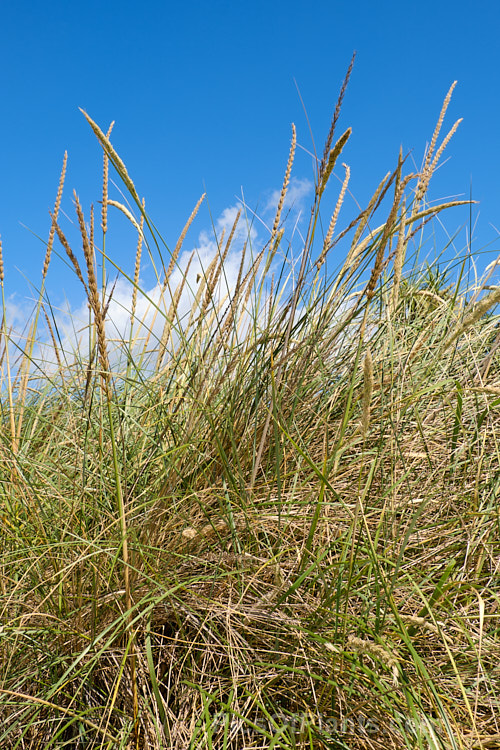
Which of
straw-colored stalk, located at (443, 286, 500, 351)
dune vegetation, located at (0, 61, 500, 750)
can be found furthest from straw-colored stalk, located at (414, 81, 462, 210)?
straw-colored stalk, located at (443, 286, 500, 351)

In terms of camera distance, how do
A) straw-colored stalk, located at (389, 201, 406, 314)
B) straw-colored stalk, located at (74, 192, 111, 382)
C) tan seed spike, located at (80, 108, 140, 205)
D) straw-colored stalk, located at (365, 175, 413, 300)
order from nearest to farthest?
straw-colored stalk, located at (74, 192, 111, 382), tan seed spike, located at (80, 108, 140, 205), straw-colored stalk, located at (365, 175, 413, 300), straw-colored stalk, located at (389, 201, 406, 314)

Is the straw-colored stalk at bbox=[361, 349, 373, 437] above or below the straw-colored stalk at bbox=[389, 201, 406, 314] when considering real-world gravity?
below

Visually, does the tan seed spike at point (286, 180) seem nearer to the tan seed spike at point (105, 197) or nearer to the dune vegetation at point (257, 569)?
the dune vegetation at point (257, 569)

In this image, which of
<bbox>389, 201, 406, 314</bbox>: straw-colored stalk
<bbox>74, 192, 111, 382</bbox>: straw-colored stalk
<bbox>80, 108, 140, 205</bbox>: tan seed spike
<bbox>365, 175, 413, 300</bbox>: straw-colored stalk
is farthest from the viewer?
<bbox>389, 201, 406, 314</bbox>: straw-colored stalk

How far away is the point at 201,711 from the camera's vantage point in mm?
1010

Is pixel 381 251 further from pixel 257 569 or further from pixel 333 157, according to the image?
pixel 257 569

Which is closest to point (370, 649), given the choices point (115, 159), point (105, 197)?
point (115, 159)

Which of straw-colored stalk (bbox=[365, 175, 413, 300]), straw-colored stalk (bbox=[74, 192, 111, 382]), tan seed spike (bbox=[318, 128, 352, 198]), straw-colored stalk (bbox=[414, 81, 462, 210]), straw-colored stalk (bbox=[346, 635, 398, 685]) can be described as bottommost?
straw-colored stalk (bbox=[346, 635, 398, 685])

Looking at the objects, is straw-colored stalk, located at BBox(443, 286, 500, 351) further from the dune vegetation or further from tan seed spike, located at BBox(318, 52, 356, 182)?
tan seed spike, located at BBox(318, 52, 356, 182)

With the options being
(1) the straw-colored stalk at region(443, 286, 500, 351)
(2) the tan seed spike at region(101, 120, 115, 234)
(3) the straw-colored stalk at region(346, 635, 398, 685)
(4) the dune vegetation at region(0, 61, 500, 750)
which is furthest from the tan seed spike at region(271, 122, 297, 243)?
(3) the straw-colored stalk at region(346, 635, 398, 685)

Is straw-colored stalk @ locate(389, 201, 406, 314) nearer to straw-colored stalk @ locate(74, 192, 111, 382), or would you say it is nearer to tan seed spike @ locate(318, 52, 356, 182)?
tan seed spike @ locate(318, 52, 356, 182)

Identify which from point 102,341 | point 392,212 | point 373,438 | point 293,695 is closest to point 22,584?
point 293,695

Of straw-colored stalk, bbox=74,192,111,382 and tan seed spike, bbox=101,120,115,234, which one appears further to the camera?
tan seed spike, bbox=101,120,115,234

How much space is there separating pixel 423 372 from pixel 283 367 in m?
0.51
